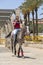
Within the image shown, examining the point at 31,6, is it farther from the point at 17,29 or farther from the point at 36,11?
the point at 17,29

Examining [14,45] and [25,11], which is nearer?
[14,45]

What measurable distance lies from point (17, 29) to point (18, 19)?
0.56m

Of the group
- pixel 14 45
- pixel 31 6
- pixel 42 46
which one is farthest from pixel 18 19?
pixel 31 6

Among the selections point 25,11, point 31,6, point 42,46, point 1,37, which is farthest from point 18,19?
point 25,11

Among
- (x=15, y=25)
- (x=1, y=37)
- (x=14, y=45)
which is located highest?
(x=15, y=25)

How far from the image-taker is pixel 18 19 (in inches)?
494

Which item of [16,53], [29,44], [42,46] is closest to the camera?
[16,53]

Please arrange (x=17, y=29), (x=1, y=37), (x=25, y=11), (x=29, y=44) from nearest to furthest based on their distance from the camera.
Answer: (x=17, y=29), (x=29, y=44), (x=1, y=37), (x=25, y=11)

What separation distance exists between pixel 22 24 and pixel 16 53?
1.39 meters

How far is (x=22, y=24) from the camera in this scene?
12.4 meters

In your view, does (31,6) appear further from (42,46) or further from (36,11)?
(42,46)

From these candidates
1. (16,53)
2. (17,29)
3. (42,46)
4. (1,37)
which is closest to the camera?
(17,29)

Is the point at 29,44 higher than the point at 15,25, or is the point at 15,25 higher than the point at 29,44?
the point at 15,25

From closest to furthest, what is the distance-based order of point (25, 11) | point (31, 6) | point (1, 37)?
point (1, 37), point (31, 6), point (25, 11)
